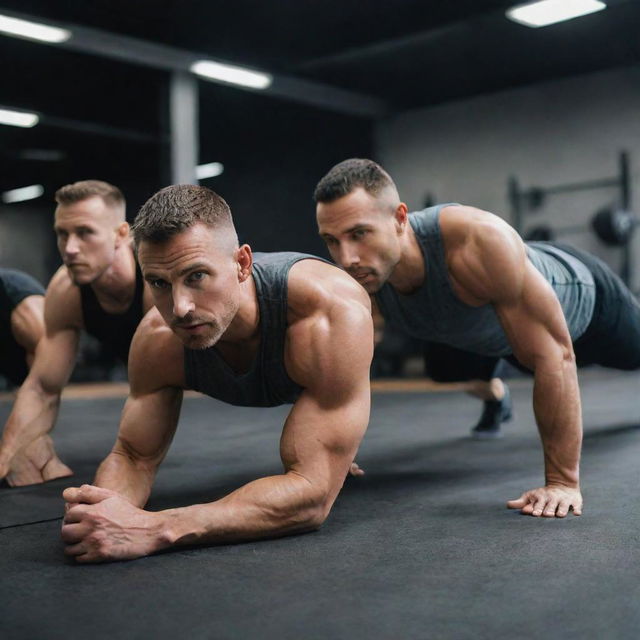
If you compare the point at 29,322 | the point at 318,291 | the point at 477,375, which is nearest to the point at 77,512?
the point at 318,291

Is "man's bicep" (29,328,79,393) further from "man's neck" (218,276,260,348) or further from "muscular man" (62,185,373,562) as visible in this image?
"man's neck" (218,276,260,348)

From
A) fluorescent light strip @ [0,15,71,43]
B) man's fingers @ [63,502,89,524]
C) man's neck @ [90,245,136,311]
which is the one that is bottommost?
man's fingers @ [63,502,89,524]

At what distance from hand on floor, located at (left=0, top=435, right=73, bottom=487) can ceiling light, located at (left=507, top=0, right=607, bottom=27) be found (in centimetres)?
477

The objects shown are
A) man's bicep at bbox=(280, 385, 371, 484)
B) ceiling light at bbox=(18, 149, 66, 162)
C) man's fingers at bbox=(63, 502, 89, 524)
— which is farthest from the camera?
ceiling light at bbox=(18, 149, 66, 162)

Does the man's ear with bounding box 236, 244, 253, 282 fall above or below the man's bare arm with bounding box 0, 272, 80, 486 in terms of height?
above

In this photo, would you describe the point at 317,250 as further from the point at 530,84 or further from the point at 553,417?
the point at 553,417

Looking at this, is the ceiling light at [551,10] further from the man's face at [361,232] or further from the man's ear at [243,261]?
the man's ear at [243,261]

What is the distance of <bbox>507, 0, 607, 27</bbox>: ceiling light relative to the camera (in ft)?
18.5

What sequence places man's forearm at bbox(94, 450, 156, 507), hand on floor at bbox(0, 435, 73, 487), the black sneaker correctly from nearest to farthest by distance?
man's forearm at bbox(94, 450, 156, 507)
hand on floor at bbox(0, 435, 73, 487)
the black sneaker

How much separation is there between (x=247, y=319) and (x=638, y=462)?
4.95 ft

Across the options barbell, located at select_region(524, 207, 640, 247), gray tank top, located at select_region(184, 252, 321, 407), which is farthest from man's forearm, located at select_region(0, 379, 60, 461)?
barbell, located at select_region(524, 207, 640, 247)

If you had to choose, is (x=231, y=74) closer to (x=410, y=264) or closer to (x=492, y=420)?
(x=492, y=420)

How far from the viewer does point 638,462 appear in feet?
8.21

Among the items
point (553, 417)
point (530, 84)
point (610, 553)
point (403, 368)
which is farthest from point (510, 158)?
point (610, 553)
